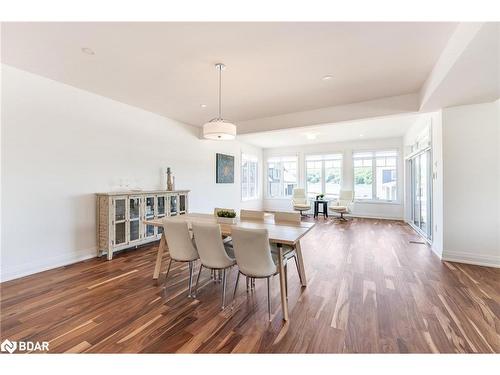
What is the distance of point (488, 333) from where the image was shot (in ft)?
5.92

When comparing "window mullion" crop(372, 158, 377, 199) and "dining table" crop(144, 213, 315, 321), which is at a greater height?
"window mullion" crop(372, 158, 377, 199)

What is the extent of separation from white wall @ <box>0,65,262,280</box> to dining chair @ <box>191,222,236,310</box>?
7.96ft

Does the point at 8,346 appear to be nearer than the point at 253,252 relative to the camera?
Yes

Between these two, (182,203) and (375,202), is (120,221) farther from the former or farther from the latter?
(375,202)

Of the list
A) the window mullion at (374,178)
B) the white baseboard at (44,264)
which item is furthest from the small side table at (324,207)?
the white baseboard at (44,264)

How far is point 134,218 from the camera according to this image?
3.87 m

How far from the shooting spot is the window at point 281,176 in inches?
351

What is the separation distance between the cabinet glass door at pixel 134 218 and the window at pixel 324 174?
20.5ft

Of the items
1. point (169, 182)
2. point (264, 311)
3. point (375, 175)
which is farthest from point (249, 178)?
point (264, 311)

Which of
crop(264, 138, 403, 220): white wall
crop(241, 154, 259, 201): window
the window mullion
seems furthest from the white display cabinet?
the window mullion

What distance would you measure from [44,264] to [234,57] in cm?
373

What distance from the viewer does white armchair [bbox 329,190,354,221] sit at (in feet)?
→ 22.9

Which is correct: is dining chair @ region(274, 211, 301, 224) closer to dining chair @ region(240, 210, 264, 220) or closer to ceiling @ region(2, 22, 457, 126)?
dining chair @ region(240, 210, 264, 220)
